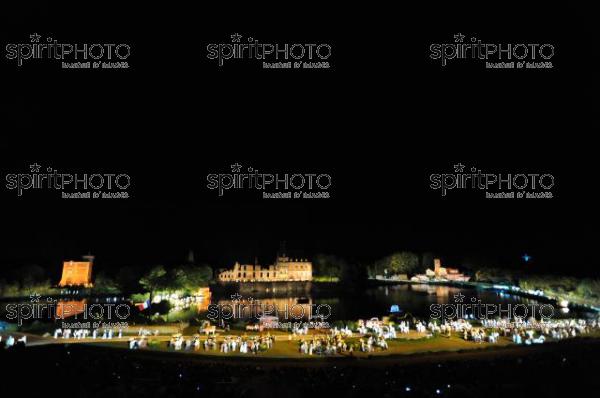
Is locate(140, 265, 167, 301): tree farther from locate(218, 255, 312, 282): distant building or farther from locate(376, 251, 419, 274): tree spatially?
locate(376, 251, 419, 274): tree

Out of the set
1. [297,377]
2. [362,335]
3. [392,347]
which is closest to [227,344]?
[362,335]

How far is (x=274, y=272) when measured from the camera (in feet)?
274

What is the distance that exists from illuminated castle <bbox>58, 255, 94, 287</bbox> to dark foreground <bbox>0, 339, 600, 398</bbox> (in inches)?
1773

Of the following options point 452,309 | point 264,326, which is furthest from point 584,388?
point 452,309

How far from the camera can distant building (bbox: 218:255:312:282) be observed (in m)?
79.7

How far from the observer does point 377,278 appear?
7694 cm

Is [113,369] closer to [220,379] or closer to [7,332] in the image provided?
[220,379]

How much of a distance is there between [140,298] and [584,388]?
40303 millimetres

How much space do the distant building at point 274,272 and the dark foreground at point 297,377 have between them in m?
64.2

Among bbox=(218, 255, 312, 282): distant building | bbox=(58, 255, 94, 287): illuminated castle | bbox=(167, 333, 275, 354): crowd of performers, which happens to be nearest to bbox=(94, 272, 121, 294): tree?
bbox=(58, 255, 94, 287): illuminated castle

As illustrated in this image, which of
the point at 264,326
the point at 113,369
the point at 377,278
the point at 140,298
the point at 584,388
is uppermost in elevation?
the point at 584,388

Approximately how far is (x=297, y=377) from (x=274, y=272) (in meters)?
73.8

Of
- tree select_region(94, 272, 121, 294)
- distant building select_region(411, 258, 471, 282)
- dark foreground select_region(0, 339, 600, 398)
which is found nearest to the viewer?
dark foreground select_region(0, 339, 600, 398)

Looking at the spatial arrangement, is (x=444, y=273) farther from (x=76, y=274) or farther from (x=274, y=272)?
(x=76, y=274)
